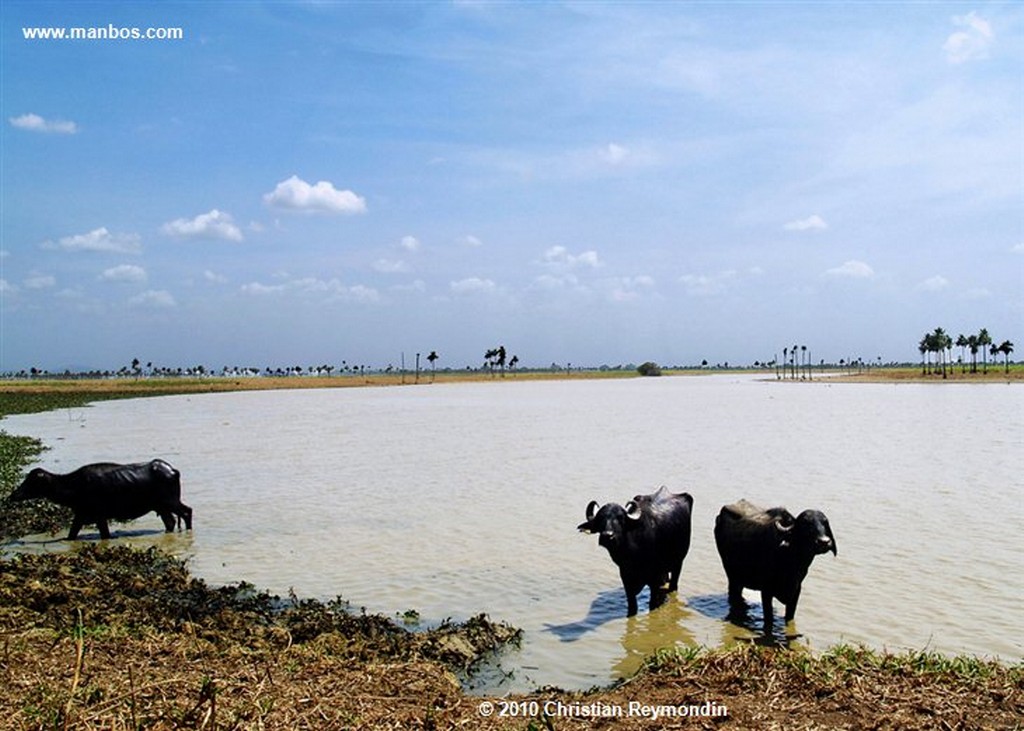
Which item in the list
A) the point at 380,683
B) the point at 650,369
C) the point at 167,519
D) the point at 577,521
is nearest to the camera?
the point at 380,683

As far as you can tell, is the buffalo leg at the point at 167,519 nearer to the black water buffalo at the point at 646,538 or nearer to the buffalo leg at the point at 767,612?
the black water buffalo at the point at 646,538

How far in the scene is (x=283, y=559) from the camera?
12117 mm

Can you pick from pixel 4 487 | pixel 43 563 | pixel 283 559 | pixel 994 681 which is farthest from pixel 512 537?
pixel 4 487

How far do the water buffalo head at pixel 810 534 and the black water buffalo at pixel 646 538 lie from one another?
1.57 m

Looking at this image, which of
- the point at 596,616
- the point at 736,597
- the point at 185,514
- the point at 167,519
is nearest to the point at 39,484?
the point at 167,519

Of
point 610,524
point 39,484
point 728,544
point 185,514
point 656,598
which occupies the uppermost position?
point 610,524

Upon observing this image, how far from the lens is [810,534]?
27.1 ft

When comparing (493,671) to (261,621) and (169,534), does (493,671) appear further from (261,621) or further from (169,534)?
(169,534)

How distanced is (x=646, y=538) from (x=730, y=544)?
96 centimetres

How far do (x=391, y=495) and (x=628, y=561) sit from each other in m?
9.52

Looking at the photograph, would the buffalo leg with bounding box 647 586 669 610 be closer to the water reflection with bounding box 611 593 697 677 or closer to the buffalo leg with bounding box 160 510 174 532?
the water reflection with bounding box 611 593 697 677

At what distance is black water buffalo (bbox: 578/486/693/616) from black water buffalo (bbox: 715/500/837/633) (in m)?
0.66

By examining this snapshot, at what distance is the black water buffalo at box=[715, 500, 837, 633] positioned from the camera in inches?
326

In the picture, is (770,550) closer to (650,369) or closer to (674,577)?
(674,577)
